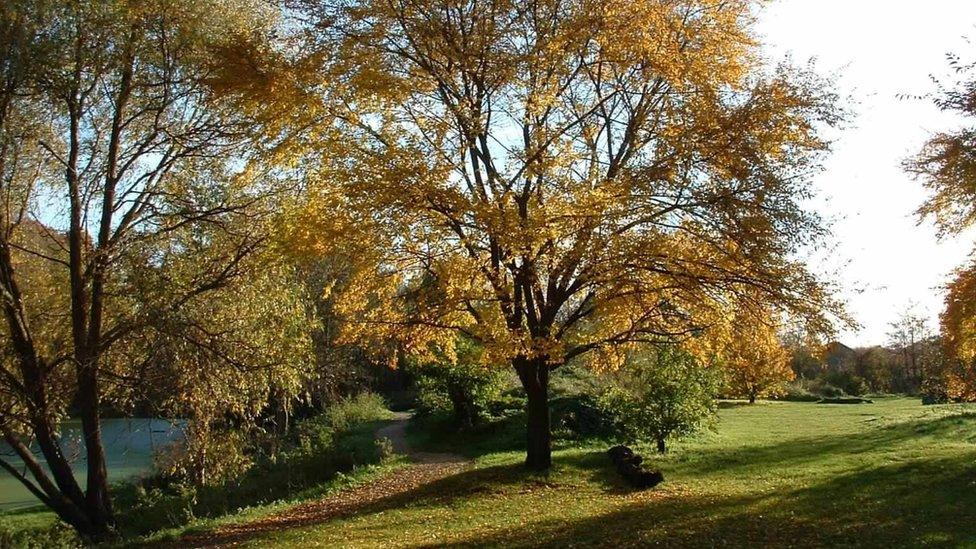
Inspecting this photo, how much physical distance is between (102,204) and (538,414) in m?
8.97

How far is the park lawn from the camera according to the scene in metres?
8.50

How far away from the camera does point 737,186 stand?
10203mm

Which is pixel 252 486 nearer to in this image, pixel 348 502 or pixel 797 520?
pixel 348 502

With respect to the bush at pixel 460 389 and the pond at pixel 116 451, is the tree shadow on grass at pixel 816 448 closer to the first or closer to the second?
the bush at pixel 460 389

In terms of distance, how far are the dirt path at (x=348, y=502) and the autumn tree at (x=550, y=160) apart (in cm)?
360

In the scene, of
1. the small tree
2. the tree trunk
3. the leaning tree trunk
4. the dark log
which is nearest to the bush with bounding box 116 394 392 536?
the tree trunk

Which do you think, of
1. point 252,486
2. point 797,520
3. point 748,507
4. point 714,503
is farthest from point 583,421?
point 797,520

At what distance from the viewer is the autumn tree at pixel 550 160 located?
1005 centimetres

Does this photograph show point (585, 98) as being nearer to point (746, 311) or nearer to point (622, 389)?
point (746, 311)

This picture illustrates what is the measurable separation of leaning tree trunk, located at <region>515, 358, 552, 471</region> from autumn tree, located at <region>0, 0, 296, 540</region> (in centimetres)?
560

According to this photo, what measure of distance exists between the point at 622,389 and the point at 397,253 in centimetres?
718

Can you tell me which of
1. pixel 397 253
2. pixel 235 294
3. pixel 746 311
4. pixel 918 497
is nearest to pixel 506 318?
pixel 397 253

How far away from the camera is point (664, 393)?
15.4 metres

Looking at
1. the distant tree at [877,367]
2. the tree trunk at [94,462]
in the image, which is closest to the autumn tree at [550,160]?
the tree trunk at [94,462]
